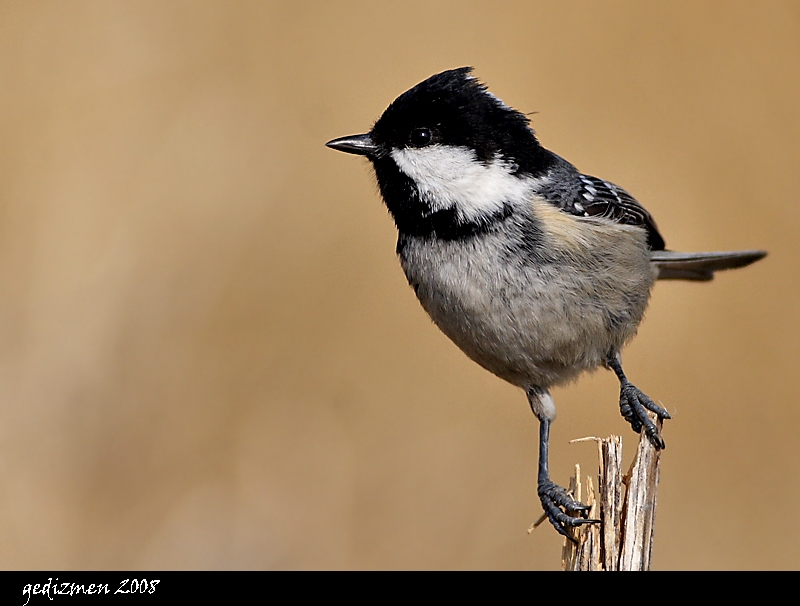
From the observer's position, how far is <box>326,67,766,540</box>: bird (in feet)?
10.6

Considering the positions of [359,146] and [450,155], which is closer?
[450,155]

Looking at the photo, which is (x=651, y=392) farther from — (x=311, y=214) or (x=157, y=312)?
(x=157, y=312)

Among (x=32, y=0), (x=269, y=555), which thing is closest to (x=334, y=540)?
(x=269, y=555)

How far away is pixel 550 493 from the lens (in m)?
3.38

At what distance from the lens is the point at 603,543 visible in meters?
2.88

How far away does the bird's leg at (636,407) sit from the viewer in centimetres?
323

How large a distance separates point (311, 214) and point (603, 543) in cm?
291

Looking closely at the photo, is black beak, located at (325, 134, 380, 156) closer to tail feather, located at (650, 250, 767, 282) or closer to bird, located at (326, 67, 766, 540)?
bird, located at (326, 67, 766, 540)

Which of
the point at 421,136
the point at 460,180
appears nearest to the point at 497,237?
the point at 460,180

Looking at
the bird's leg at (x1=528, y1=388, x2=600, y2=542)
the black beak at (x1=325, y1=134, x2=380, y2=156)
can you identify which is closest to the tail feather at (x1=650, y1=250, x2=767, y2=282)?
the bird's leg at (x1=528, y1=388, x2=600, y2=542)

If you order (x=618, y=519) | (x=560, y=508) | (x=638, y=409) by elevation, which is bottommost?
(x=560, y=508)

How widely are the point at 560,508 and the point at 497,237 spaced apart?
1106 mm

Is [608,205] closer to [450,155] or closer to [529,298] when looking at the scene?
[529,298]
